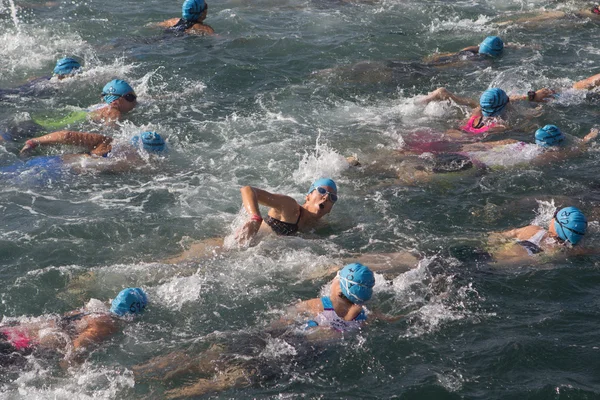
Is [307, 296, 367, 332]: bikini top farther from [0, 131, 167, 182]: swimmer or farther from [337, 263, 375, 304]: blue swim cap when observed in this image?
[0, 131, 167, 182]: swimmer

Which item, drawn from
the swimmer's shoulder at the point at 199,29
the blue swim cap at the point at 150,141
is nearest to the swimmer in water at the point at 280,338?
the blue swim cap at the point at 150,141

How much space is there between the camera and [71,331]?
801cm

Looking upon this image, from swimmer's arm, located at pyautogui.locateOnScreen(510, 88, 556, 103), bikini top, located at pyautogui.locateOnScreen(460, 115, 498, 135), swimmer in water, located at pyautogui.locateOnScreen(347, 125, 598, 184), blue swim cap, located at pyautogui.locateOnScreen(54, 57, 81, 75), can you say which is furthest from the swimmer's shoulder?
swimmer's arm, located at pyautogui.locateOnScreen(510, 88, 556, 103)

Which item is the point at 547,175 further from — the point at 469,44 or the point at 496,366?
the point at 469,44

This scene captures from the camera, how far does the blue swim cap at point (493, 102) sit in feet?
42.6

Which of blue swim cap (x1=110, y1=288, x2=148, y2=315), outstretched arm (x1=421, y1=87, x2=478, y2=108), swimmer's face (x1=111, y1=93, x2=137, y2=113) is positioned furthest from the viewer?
outstretched arm (x1=421, y1=87, x2=478, y2=108)

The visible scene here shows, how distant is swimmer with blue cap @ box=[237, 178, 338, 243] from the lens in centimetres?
949

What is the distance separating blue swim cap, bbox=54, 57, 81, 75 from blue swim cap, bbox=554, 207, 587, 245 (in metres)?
10.3

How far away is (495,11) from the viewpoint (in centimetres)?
2053

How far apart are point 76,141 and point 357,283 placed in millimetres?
6251

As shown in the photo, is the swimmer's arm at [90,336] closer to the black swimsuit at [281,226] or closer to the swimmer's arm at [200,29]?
the black swimsuit at [281,226]

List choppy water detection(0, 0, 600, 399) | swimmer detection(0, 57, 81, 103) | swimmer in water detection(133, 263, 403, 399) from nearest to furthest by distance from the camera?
1. swimmer in water detection(133, 263, 403, 399)
2. choppy water detection(0, 0, 600, 399)
3. swimmer detection(0, 57, 81, 103)

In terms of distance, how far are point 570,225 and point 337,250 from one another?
10.6ft

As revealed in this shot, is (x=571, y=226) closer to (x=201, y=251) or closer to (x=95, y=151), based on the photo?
(x=201, y=251)
